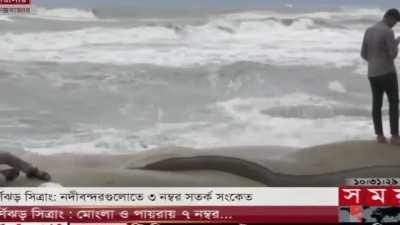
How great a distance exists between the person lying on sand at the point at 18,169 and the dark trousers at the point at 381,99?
1359 millimetres

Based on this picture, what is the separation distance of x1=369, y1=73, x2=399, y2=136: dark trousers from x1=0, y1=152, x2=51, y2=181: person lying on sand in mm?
1359

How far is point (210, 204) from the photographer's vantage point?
7.30 feet

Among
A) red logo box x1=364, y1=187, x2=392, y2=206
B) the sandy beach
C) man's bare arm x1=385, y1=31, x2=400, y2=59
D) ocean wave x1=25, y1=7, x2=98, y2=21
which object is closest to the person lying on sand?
the sandy beach

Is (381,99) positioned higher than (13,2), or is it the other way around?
(13,2)

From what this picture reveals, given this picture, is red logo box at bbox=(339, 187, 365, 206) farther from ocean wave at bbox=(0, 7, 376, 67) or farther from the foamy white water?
ocean wave at bbox=(0, 7, 376, 67)

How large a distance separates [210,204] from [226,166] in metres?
0.17

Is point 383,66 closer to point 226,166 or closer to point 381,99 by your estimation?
point 381,99

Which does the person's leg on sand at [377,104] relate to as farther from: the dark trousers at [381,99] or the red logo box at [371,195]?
the red logo box at [371,195]

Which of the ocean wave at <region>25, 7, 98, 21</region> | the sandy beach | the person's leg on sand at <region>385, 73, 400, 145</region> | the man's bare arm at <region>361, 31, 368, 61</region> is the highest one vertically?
the ocean wave at <region>25, 7, 98, 21</region>

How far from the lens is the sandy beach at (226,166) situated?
2197 millimetres

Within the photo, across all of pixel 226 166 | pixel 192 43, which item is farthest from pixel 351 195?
pixel 192 43

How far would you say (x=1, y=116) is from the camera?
2184mm

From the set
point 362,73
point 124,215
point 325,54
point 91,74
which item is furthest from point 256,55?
point 124,215

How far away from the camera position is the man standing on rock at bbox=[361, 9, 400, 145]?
2.17 m
